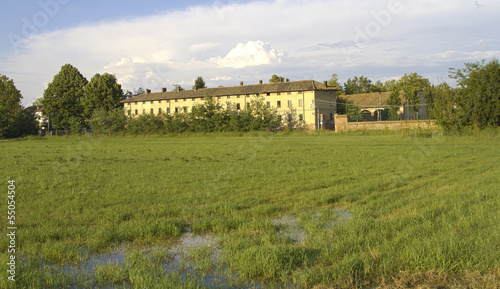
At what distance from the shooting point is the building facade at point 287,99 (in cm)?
7338

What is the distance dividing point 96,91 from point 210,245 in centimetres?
8229

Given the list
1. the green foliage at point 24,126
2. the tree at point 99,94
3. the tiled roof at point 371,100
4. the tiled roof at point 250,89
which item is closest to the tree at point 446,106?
the tiled roof at point 250,89

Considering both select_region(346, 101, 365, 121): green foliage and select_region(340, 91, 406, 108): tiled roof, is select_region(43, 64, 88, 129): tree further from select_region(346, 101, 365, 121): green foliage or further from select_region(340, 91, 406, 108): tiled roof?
select_region(340, 91, 406, 108): tiled roof

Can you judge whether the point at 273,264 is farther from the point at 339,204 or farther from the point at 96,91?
the point at 96,91

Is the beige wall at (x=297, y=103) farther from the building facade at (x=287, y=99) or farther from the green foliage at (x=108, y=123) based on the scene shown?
the green foliage at (x=108, y=123)

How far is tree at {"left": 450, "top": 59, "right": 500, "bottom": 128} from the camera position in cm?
3275

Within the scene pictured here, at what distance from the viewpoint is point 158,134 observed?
65500 mm

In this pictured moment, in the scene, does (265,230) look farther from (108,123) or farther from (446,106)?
(108,123)

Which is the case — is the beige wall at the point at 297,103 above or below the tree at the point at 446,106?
above

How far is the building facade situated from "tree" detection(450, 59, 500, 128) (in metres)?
35.2

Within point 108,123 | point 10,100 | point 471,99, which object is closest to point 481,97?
point 471,99

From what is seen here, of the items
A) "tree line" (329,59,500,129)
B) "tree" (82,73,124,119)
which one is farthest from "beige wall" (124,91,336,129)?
"tree line" (329,59,500,129)

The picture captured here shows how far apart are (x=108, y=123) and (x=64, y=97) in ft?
62.6

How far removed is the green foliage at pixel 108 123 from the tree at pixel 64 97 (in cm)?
1332
